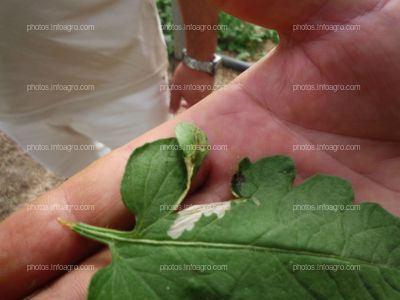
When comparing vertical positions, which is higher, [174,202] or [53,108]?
[174,202]

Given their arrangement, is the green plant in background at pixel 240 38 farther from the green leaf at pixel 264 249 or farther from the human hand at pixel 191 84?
the green leaf at pixel 264 249

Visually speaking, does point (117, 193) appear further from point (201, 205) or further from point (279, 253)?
point (279, 253)

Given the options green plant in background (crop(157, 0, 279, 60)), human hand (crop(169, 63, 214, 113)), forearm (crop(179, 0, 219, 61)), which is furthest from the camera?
green plant in background (crop(157, 0, 279, 60))

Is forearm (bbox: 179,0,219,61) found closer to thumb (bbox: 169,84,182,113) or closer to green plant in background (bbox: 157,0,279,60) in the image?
thumb (bbox: 169,84,182,113)

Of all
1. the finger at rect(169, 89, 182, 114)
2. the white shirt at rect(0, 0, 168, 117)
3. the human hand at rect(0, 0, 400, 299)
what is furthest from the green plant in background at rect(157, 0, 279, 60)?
the human hand at rect(0, 0, 400, 299)

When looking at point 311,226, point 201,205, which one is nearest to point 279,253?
point 311,226

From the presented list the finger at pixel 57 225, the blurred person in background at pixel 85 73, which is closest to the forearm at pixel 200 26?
the blurred person in background at pixel 85 73
